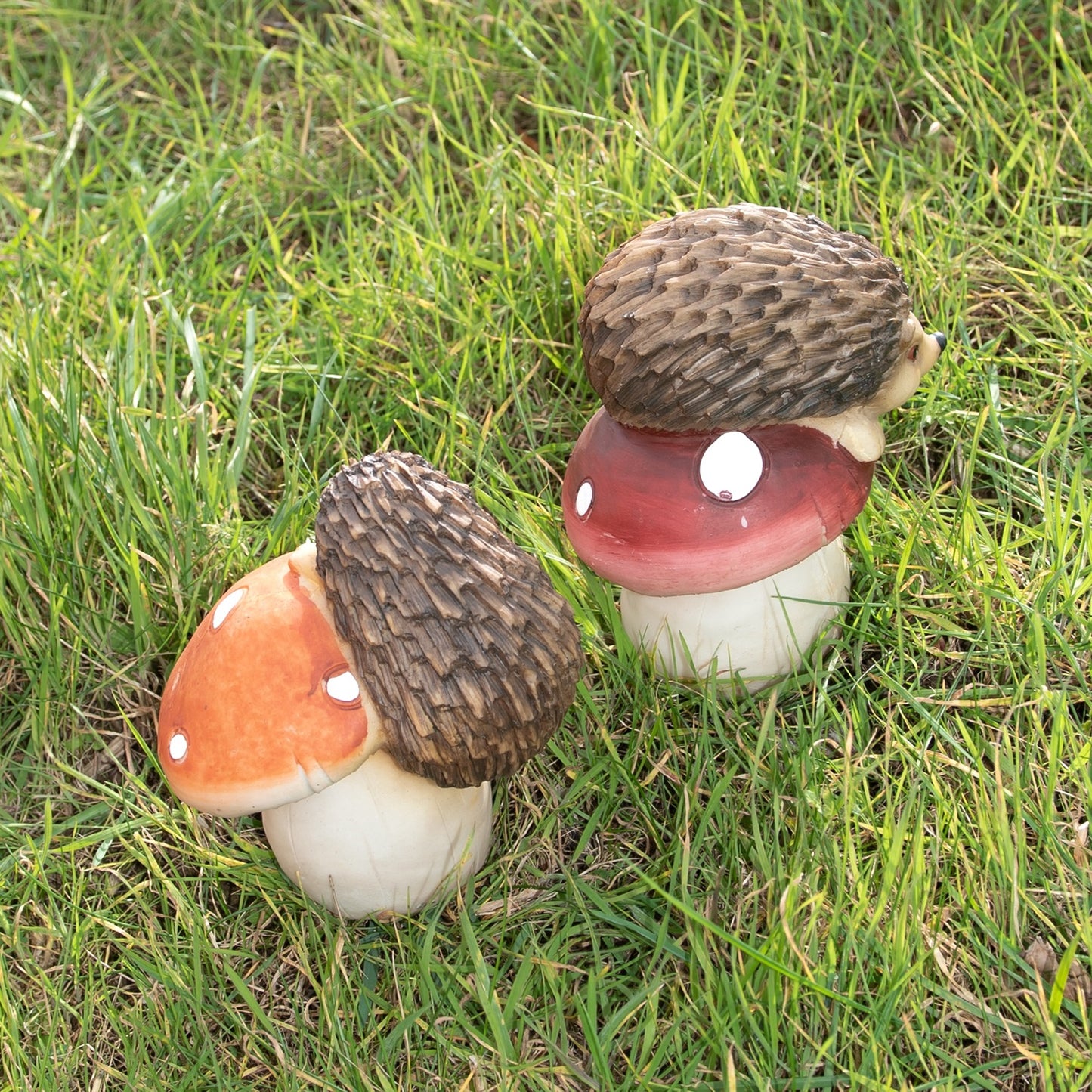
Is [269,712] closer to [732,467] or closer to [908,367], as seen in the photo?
[732,467]

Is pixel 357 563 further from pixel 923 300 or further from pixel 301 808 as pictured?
pixel 923 300

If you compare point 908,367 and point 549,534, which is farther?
point 549,534

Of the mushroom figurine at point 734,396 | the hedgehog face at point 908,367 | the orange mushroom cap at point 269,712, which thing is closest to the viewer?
the orange mushroom cap at point 269,712

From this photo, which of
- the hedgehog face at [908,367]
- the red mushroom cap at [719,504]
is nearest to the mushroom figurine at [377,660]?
the red mushroom cap at [719,504]

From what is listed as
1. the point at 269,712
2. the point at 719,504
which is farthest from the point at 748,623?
the point at 269,712

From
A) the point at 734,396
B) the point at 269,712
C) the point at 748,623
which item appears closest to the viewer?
the point at 269,712

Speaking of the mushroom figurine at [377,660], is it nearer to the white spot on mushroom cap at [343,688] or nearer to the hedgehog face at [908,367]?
the white spot on mushroom cap at [343,688]

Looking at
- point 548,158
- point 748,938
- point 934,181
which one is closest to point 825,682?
point 748,938
